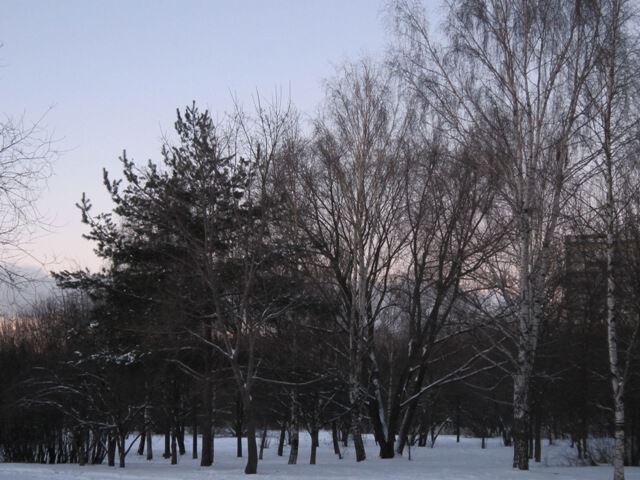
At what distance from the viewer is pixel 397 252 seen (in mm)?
27172

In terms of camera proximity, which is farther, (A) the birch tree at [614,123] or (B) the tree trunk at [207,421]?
(B) the tree trunk at [207,421]

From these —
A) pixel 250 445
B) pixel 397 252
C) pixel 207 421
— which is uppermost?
pixel 397 252

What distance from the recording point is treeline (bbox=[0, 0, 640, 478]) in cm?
1916

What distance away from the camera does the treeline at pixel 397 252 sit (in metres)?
19.2

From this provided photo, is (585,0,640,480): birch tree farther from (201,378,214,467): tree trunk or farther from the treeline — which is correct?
(201,378,214,467): tree trunk

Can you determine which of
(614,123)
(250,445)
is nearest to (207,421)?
(250,445)

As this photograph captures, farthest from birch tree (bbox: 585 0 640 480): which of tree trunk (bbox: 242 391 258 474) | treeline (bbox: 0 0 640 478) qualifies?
tree trunk (bbox: 242 391 258 474)

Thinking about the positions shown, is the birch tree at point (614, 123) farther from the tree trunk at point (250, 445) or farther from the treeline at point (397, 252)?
the tree trunk at point (250, 445)

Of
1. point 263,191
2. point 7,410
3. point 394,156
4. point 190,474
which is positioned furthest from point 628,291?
point 7,410

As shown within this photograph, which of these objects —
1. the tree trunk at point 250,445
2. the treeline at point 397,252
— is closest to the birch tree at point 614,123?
the treeline at point 397,252

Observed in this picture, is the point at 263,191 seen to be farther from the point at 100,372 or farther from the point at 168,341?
the point at 100,372

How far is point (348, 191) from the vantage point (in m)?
25.7

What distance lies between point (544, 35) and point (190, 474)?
15.8 metres

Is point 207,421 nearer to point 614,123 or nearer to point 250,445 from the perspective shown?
point 250,445
